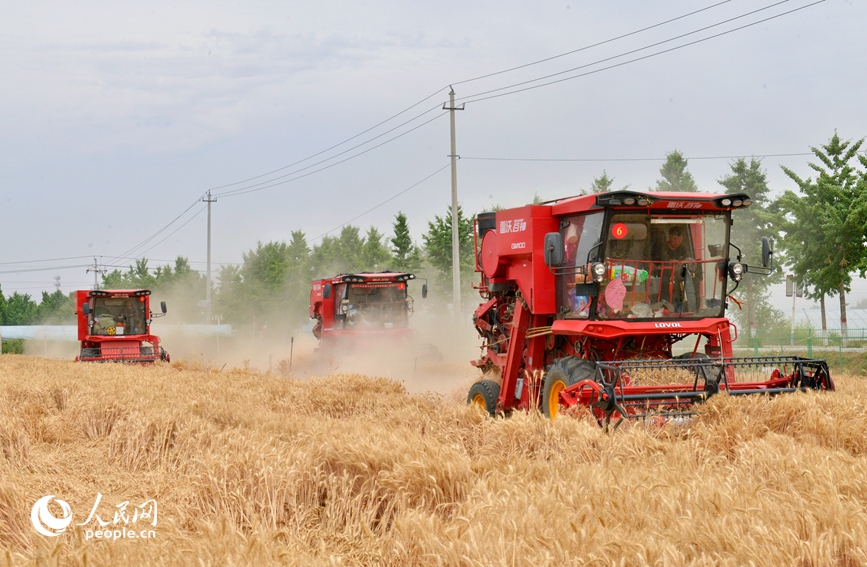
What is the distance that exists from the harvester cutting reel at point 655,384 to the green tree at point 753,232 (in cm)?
2749

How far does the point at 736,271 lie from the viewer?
10.3 metres

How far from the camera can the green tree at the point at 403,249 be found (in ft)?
168

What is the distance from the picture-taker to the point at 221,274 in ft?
232

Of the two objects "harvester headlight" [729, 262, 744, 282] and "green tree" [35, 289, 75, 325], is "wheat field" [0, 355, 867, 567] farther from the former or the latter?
"green tree" [35, 289, 75, 325]

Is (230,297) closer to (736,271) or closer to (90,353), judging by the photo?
(90,353)

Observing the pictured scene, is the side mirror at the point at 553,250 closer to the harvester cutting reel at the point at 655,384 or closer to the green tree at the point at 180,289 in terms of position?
the harvester cutting reel at the point at 655,384

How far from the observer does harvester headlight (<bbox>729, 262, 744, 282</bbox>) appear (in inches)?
405

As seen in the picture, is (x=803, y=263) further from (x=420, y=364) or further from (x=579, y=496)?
(x=579, y=496)

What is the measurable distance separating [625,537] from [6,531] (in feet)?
11.7

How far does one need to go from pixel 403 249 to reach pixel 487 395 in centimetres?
4026

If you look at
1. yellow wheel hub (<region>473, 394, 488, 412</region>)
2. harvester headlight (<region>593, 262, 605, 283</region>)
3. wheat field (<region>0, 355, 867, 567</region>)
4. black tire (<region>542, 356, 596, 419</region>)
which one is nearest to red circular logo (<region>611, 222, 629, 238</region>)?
harvester headlight (<region>593, 262, 605, 283</region>)

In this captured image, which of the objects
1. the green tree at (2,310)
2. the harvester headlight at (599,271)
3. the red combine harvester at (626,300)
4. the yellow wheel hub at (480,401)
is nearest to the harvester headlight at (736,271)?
the red combine harvester at (626,300)

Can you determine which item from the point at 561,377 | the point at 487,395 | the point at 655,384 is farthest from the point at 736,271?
the point at 487,395

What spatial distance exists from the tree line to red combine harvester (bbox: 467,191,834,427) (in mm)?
16765
